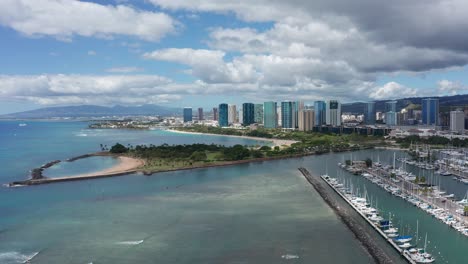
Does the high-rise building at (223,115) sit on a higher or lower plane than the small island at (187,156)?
higher

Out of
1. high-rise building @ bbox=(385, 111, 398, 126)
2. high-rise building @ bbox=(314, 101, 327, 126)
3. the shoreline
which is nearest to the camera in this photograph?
the shoreline

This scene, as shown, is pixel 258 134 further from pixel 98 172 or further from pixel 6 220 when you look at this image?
pixel 6 220

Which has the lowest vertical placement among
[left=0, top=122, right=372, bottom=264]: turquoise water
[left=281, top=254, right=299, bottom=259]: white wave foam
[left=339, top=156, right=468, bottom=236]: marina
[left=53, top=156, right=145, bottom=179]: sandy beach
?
[left=281, top=254, right=299, bottom=259]: white wave foam

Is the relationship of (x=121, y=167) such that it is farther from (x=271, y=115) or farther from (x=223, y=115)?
(x=223, y=115)

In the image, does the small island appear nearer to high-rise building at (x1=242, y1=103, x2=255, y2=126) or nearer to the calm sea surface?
the calm sea surface

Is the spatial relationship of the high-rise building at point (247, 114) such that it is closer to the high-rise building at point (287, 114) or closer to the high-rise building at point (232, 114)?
the high-rise building at point (232, 114)

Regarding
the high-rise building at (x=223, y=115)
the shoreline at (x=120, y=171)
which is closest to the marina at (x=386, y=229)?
the shoreline at (x=120, y=171)

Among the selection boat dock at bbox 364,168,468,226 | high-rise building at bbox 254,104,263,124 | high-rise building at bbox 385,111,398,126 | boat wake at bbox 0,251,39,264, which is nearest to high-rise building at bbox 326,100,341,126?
high-rise building at bbox 385,111,398,126
